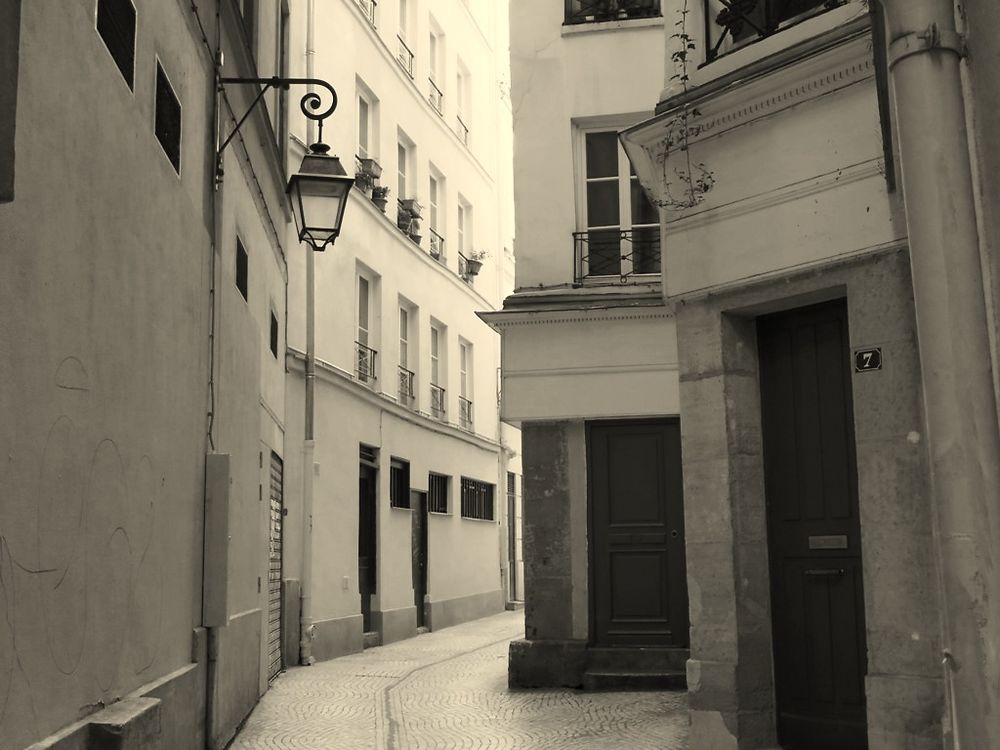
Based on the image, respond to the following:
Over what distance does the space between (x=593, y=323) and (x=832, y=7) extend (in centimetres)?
586

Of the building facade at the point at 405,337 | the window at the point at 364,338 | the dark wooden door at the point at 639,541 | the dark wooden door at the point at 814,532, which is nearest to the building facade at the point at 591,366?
the dark wooden door at the point at 639,541

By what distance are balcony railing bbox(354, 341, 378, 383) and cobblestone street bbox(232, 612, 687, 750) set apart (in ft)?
16.4

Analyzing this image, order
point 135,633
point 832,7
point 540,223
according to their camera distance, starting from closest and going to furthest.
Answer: point 135,633 < point 832,7 < point 540,223

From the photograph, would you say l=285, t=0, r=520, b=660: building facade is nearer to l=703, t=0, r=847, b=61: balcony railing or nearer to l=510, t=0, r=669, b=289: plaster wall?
l=510, t=0, r=669, b=289: plaster wall

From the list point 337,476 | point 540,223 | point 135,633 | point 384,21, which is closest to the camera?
point 135,633

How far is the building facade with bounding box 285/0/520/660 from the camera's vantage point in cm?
1684

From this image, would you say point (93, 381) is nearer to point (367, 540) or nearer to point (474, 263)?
point (367, 540)

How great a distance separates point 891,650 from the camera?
6.83 metres

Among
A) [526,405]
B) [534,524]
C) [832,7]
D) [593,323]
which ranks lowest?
[534,524]

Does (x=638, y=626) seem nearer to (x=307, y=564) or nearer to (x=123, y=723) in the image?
(x=307, y=564)

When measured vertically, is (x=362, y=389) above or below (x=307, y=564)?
above

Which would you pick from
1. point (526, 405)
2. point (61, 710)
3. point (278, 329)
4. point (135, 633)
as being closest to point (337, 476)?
point (278, 329)

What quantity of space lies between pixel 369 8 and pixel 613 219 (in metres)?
8.44

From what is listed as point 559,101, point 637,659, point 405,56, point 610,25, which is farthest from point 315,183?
point 405,56
